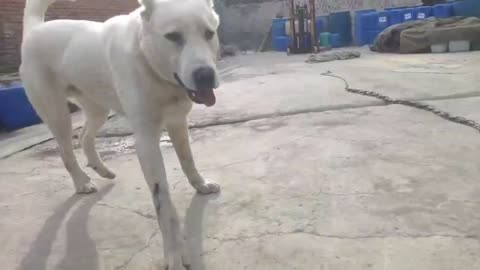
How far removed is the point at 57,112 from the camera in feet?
8.08

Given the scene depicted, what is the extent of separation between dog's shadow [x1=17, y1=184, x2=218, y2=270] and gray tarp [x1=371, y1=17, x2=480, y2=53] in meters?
7.12

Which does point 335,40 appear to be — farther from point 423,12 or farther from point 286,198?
point 286,198

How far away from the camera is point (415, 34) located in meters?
8.36

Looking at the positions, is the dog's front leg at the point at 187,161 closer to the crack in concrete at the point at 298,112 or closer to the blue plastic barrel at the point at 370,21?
the crack in concrete at the point at 298,112

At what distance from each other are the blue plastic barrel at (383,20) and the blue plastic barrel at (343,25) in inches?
51.0

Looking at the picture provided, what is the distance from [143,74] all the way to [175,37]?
0.24 m

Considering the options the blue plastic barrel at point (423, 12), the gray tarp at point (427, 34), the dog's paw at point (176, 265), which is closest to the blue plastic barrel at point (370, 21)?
the blue plastic barrel at point (423, 12)

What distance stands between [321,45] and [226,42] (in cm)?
373

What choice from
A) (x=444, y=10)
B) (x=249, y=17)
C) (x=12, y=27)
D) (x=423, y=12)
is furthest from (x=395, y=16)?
(x=12, y=27)

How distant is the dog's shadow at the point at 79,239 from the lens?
1780 millimetres

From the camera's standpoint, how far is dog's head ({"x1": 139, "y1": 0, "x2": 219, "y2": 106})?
163 centimetres

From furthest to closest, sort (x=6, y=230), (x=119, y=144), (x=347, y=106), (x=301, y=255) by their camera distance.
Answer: (x=347, y=106), (x=119, y=144), (x=6, y=230), (x=301, y=255)

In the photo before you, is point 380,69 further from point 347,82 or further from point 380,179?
point 380,179

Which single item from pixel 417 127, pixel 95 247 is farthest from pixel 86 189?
pixel 417 127
